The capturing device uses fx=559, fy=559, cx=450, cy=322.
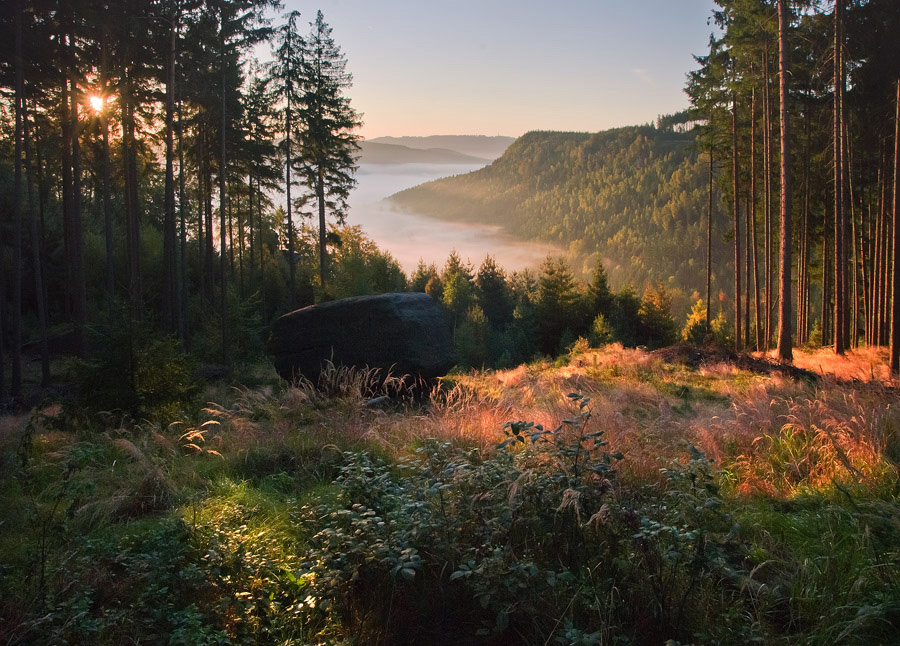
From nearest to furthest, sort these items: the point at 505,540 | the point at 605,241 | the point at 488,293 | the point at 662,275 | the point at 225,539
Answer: the point at 505,540, the point at 225,539, the point at 488,293, the point at 662,275, the point at 605,241

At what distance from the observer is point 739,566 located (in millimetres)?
3031

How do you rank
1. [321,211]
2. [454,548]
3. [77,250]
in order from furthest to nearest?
[321,211], [77,250], [454,548]

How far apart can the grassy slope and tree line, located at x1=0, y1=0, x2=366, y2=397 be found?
13.5 ft

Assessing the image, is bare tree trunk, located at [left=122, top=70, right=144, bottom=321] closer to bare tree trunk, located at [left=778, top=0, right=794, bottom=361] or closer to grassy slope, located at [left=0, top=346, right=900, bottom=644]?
grassy slope, located at [left=0, top=346, right=900, bottom=644]

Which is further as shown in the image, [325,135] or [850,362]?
[325,135]

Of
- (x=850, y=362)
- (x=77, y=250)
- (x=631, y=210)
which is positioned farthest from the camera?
(x=631, y=210)

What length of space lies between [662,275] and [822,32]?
110 meters

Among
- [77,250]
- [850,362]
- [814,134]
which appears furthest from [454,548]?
[814,134]

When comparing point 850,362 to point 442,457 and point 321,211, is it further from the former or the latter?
point 321,211

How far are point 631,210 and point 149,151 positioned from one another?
14347 cm

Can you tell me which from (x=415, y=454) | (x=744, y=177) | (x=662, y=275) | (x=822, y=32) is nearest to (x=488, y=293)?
(x=744, y=177)

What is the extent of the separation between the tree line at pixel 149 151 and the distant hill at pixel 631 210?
8238 cm

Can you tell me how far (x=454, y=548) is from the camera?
3.00 m

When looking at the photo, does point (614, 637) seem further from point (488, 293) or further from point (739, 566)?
point (488, 293)
